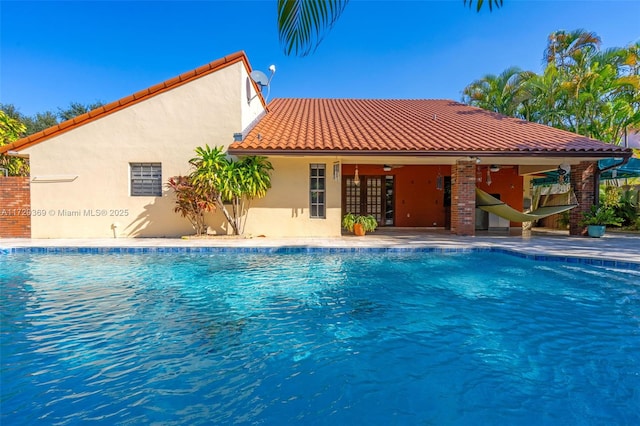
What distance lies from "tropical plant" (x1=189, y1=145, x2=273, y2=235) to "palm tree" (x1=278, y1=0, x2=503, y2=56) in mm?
8651

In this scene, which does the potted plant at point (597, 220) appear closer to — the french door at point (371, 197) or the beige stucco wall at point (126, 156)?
the french door at point (371, 197)

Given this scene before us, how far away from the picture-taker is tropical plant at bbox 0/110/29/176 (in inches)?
508

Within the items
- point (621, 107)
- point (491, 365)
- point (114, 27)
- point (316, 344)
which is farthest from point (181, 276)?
point (621, 107)

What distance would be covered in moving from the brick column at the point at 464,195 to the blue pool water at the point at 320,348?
4688mm

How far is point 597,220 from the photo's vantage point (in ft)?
35.8

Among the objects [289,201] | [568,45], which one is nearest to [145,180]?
[289,201]

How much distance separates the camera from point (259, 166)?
10758mm

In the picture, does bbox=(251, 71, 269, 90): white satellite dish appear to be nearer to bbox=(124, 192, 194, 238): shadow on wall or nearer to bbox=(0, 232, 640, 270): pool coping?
bbox=(124, 192, 194, 238): shadow on wall

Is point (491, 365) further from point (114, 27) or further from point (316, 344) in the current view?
point (114, 27)

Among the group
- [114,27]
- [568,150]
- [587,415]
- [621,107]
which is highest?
[114,27]

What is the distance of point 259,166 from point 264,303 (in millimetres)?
6312

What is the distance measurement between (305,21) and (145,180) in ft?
36.7

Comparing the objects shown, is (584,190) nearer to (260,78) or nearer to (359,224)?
(359,224)

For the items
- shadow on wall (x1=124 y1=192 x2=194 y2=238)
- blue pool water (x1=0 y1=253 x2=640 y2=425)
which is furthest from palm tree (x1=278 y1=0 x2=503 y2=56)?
shadow on wall (x1=124 y1=192 x2=194 y2=238)
